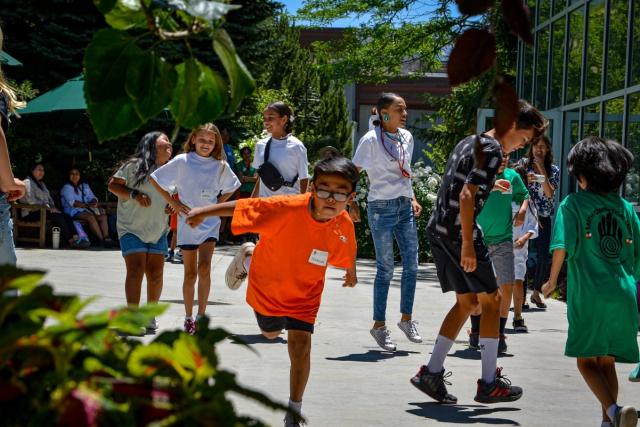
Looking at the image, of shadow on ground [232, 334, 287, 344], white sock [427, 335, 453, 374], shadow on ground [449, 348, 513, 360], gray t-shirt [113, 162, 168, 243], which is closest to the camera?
white sock [427, 335, 453, 374]

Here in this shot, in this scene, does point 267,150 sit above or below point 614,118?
below

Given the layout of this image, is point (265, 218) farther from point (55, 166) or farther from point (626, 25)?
point (55, 166)

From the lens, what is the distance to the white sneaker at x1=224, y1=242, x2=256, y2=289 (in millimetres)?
7438

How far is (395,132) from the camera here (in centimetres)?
916

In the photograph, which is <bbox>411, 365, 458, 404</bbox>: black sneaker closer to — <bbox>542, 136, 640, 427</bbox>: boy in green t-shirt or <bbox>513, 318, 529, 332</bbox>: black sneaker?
<bbox>542, 136, 640, 427</bbox>: boy in green t-shirt

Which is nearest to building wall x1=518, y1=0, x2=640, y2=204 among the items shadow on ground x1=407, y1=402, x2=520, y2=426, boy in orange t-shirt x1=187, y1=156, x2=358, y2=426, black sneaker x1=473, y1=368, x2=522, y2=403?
black sneaker x1=473, y1=368, x2=522, y2=403

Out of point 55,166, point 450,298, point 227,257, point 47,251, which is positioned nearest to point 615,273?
point 450,298

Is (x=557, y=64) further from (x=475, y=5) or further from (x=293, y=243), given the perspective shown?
(x=475, y=5)

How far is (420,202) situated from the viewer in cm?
1853

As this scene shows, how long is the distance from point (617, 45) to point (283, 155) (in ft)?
23.3

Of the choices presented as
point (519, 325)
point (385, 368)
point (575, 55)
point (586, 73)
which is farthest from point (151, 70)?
point (575, 55)

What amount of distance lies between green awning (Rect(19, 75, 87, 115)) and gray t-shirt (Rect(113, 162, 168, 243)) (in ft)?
34.5

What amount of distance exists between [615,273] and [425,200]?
13.0m

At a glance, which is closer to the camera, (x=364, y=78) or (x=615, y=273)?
(x=615, y=273)
